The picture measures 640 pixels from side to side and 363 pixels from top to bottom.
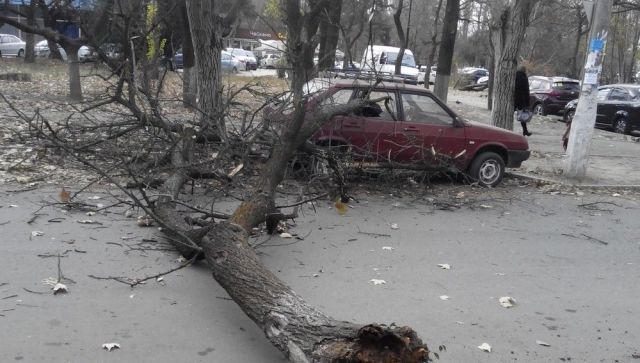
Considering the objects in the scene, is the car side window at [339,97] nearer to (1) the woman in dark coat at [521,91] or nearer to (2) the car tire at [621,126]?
(1) the woman in dark coat at [521,91]

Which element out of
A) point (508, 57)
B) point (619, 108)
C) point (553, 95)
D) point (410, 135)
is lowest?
point (410, 135)

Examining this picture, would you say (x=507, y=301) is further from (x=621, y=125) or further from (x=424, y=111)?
(x=621, y=125)

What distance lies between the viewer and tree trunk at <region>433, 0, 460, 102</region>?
14445 millimetres

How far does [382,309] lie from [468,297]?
2.73ft

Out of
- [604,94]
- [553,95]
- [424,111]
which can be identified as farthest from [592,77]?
[553,95]

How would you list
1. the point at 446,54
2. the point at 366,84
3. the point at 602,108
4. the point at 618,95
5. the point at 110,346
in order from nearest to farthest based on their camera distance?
the point at 110,346
the point at 366,84
the point at 446,54
the point at 618,95
the point at 602,108

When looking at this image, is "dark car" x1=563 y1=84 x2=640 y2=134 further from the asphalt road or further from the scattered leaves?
the scattered leaves

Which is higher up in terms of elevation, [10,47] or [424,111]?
[10,47]

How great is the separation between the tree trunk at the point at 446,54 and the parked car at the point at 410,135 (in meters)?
4.86

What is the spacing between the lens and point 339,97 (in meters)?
A: 8.55

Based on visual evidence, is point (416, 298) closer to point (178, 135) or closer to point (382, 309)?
point (382, 309)

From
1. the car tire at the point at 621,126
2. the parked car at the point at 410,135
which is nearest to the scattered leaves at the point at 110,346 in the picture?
the parked car at the point at 410,135

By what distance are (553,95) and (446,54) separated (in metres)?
11.3

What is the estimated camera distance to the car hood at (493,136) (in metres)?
9.33
